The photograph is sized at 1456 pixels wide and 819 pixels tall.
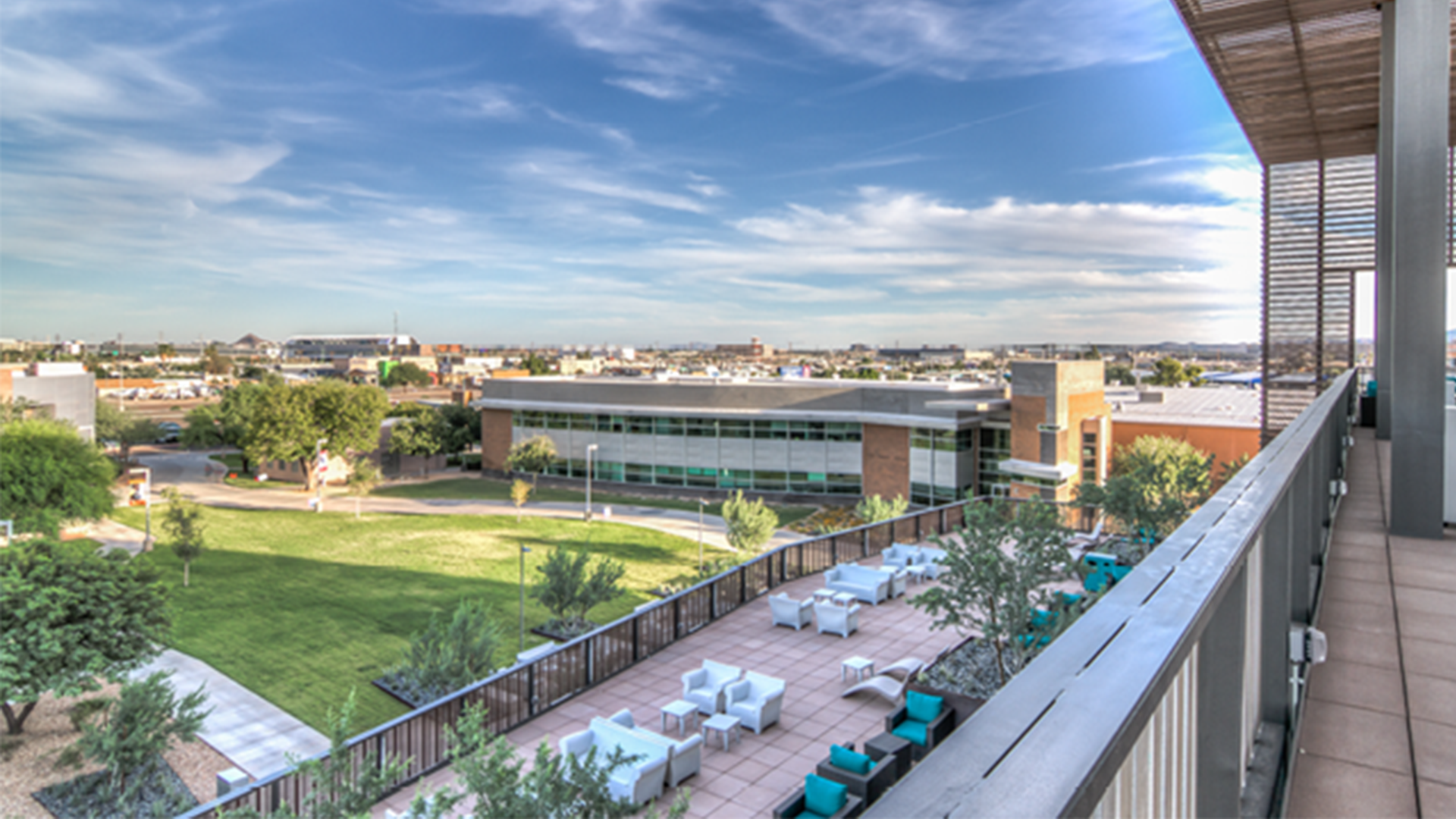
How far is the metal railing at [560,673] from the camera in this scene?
32.4ft

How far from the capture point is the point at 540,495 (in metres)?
52.3

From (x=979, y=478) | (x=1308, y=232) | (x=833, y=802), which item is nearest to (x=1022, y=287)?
(x=979, y=478)

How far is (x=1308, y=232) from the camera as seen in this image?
20125 millimetres

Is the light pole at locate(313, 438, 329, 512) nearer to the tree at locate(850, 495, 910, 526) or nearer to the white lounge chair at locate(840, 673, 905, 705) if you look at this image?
the tree at locate(850, 495, 910, 526)

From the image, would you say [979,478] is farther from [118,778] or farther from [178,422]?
[178,422]

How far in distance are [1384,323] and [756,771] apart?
12.4 meters

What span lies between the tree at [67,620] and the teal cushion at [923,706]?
57.3ft

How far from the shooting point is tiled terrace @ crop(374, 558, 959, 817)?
10.2 m

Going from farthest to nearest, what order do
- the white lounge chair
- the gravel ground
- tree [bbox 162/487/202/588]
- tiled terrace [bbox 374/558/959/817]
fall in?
tree [bbox 162/487/202/588], the gravel ground, the white lounge chair, tiled terrace [bbox 374/558/959/817]

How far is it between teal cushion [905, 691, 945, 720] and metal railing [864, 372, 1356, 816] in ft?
26.8

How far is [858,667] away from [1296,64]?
42.1 feet

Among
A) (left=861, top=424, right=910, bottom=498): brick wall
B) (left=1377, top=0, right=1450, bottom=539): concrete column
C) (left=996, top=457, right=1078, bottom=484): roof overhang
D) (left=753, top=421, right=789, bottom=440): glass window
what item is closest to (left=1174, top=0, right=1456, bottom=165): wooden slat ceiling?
(left=1377, top=0, right=1450, bottom=539): concrete column

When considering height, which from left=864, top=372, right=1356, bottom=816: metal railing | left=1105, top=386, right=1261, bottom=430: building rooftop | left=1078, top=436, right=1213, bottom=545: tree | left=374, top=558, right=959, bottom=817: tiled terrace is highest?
left=864, top=372, right=1356, bottom=816: metal railing

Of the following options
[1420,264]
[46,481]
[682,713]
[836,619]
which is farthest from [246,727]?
[46,481]
